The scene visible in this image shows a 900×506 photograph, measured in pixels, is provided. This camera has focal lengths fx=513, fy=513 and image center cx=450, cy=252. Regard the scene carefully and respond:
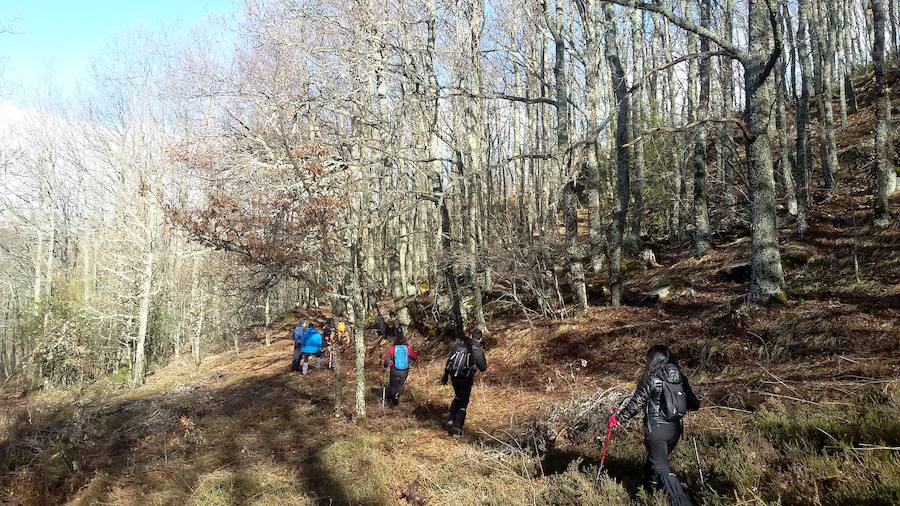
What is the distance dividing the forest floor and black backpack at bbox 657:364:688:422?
71cm

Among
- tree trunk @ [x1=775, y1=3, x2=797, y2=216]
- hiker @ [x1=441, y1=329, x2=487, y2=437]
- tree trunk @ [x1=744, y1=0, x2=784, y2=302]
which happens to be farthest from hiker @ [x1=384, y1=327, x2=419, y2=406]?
tree trunk @ [x1=775, y1=3, x2=797, y2=216]

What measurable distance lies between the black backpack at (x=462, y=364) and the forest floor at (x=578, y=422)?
3.16ft

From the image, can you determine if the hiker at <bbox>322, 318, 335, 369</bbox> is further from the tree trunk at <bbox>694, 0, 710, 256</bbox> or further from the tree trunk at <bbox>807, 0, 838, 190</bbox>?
the tree trunk at <bbox>807, 0, 838, 190</bbox>

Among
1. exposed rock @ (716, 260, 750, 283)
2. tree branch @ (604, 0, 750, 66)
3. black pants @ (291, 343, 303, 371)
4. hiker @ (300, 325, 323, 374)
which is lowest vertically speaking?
black pants @ (291, 343, 303, 371)

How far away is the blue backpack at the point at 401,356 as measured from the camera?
9.39 m

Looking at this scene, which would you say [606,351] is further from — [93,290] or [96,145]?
[93,290]

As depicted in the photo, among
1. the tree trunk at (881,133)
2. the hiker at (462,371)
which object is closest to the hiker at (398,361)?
the hiker at (462,371)

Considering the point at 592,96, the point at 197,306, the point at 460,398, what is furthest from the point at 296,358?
the point at 197,306

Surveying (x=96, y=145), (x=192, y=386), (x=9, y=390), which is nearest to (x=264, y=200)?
(x=192, y=386)

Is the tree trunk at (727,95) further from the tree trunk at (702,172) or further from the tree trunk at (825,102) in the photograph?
the tree trunk at (825,102)

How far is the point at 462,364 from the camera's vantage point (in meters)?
7.87

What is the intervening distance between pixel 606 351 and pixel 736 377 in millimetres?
2671

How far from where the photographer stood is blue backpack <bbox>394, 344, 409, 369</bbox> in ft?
30.8

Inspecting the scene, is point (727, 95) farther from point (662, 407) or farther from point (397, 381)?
point (662, 407)
